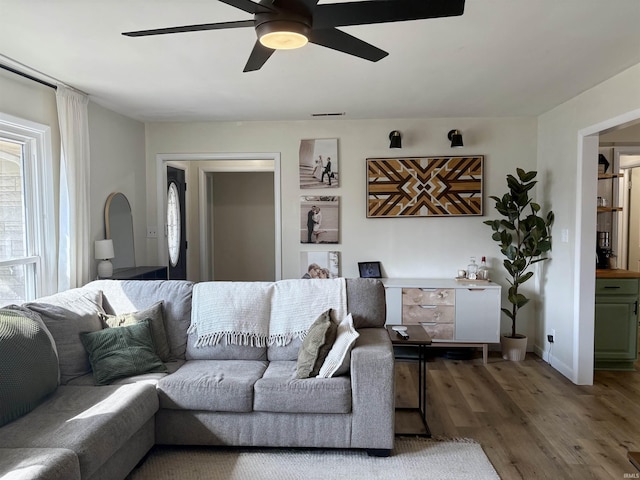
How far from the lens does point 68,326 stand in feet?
8.92

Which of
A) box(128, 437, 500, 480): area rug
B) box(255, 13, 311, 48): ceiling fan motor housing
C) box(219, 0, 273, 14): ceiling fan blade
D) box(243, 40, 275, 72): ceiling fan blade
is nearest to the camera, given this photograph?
box(219, 0, 273, 14): ceiling fan blade

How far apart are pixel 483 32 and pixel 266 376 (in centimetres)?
230

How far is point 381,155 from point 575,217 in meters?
1.91

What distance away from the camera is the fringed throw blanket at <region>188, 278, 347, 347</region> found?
120 inches

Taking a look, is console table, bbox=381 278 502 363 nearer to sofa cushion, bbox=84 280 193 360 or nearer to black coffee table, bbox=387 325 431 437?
black coffee table, bbox=387 325 431 437

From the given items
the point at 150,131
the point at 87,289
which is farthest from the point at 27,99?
the point at 150,131

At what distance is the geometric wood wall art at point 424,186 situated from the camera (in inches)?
182

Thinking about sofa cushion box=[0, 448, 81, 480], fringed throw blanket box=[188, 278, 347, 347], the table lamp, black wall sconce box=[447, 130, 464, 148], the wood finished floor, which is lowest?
the wood finished floor

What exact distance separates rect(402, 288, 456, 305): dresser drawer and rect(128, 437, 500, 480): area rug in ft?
5.54

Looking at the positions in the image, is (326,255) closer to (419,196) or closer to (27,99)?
(419,196)

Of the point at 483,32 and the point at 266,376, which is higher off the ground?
the point at 483,32

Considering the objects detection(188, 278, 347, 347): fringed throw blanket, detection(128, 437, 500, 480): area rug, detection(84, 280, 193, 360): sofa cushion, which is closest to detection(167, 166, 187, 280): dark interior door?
detection(84, 280, 193, 360): sofa cushion

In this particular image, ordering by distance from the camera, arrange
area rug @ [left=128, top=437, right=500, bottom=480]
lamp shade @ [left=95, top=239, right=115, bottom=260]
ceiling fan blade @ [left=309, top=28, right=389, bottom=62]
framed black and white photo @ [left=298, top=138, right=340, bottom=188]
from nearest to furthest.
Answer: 1. ceiling fan blade @ [left=309, top=28, right=389, bottom=62]
2. area rug @ [left=128, top=437, right=500, bottom=480]
3. lamp shade @ [left=95, top=239, right=115, bottom=260]
4. framed black and white photo @ [left=298, top=138, right=340, bottom=188]

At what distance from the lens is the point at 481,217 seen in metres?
4.67
